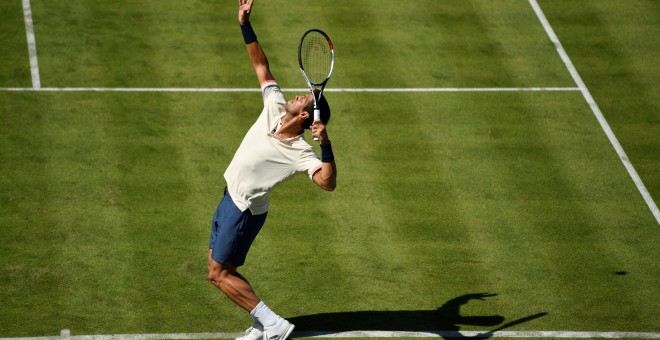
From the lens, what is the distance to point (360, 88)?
54.1 feet

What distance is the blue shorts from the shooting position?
10406mm

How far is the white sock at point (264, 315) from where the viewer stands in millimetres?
10445

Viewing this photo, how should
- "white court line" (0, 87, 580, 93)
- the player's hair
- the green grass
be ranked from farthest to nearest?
"white court line" (0, 87, 580, 93) < the green grass < the player's hair

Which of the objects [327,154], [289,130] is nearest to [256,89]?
[289,130]

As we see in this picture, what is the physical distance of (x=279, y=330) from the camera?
1045 centimetres

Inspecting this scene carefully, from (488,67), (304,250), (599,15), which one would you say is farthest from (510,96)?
(304,250)

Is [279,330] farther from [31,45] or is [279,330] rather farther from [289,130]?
[31,45]

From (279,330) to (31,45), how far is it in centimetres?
874

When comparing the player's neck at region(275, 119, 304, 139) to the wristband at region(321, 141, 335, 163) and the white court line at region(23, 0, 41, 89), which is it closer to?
the wristband at region(321, 141, 335, 163)

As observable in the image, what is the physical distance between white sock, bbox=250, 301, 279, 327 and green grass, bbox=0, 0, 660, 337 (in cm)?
74

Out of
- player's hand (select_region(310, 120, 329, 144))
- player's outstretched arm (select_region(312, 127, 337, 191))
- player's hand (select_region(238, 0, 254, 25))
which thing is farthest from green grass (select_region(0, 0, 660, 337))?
player's hand (select_region(238, 0, 254, 25))

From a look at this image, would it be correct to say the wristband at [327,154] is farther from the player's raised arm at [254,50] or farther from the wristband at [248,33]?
the wristband at [248,33]

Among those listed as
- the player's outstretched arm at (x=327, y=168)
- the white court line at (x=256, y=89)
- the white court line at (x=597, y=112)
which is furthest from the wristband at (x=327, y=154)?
the white court line at (x=256, y=89)

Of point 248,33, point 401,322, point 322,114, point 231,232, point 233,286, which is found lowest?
point 401,322
